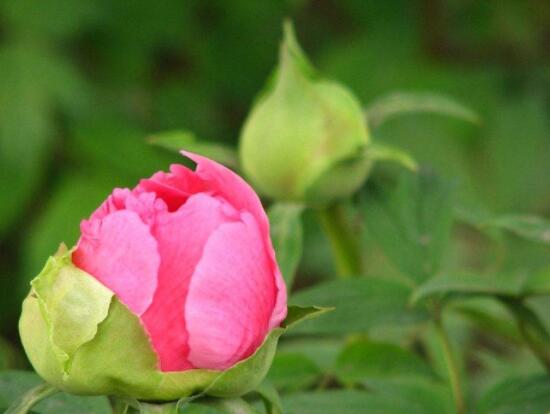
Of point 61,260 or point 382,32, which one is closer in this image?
point 61,260

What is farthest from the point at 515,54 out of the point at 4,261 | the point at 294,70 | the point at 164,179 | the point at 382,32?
the point at 164,179

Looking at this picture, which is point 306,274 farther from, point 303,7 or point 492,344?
point 303,7

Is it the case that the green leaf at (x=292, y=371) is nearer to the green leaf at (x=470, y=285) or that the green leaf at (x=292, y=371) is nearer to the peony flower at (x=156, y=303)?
the green leaf at (x=470, y=285)

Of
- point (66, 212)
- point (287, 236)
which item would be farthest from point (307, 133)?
point (66, 212)

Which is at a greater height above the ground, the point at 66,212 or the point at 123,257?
the point at 123,257

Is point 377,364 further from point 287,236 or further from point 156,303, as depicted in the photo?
point 156,303

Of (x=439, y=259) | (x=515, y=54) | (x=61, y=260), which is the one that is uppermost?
(x=61, y=260)

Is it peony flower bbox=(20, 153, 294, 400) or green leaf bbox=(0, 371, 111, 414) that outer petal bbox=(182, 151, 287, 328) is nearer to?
peony flower bbox=(20, 153, 294, 400)
